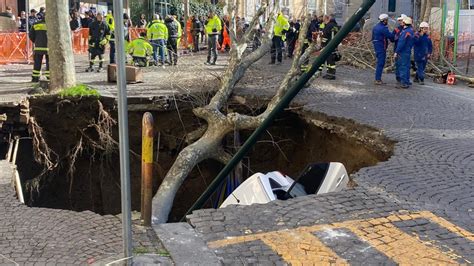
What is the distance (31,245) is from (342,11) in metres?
39.5

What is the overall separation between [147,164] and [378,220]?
2.19 metres

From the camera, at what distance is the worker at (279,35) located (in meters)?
18.4

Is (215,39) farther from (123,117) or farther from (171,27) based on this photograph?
(123,117)

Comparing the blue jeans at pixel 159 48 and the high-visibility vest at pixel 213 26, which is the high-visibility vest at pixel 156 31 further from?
the high-visibility vest at pixel 213 26

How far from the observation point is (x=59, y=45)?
1174 cm

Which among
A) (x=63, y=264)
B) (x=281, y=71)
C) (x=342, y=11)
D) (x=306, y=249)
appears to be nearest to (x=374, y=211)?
(x=306, y=249)

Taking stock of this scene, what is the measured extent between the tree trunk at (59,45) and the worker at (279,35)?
8134 millimetres

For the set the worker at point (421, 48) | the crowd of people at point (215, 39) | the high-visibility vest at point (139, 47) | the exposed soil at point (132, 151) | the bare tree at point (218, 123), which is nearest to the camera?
the bare tree at point (218, 123)

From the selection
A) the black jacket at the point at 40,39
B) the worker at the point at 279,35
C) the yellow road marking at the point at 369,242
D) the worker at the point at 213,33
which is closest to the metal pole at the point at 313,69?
the yellow road marking at the point at 369,242

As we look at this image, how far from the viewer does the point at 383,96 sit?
1228 cm

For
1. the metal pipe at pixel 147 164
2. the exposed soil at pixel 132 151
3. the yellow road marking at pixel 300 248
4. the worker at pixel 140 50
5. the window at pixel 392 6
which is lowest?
the exposed soil at pixel 132 151

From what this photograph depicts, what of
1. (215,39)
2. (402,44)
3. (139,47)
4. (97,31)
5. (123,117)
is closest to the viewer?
(123,117)

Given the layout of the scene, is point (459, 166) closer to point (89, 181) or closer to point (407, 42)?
point (407, 42)

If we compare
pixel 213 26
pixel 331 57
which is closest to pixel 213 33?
pixel 213 26
